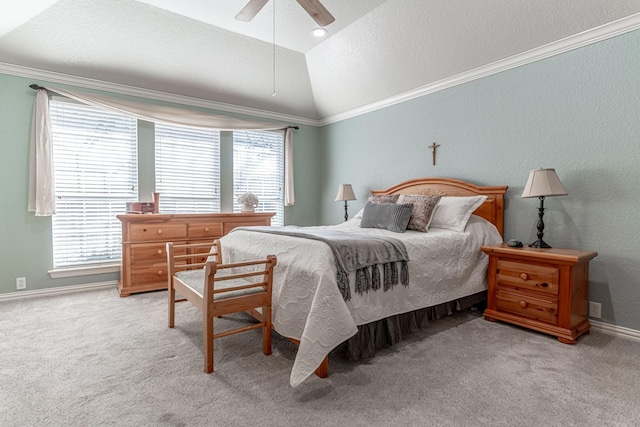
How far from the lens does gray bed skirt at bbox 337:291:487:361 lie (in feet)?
7.14

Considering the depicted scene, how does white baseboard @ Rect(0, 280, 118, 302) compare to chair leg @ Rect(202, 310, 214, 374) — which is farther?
white baseboard @ Rect(0, 280, 118, 302)

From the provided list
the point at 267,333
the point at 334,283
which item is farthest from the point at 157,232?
the point at 334,283

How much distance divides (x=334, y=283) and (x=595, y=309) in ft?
7.82

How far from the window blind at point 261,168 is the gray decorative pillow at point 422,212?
2671 mm

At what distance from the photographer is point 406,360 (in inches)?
85.8

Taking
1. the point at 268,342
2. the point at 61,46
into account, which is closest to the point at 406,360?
the point at 268,342

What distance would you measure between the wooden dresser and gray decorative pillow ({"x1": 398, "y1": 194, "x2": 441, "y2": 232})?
8.19 ft

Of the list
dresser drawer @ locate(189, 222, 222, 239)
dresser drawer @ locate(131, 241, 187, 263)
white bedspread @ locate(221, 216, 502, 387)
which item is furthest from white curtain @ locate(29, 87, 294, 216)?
white bedspread @ locate(221, 216, 502, 387)

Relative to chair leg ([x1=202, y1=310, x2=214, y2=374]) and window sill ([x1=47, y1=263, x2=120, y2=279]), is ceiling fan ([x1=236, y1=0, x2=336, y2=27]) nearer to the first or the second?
chair leg ([x1=202, y1=310, x2=214, y2=374])

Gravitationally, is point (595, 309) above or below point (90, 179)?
below

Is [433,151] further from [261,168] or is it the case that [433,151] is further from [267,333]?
[267,333]

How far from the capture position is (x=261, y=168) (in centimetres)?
529

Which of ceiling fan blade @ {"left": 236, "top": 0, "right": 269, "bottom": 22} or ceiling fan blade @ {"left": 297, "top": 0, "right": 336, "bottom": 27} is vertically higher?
ceiling fan blade @ {"left": 236, "top": 0, "right": 269, "bottom": 22}

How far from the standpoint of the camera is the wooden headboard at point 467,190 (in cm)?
333
